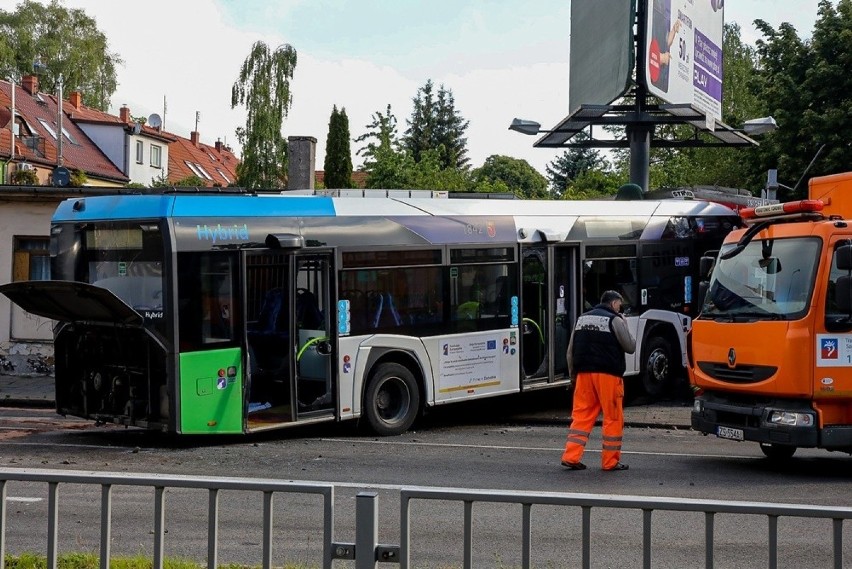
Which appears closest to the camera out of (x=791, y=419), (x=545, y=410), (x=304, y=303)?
(x=791, y=419)

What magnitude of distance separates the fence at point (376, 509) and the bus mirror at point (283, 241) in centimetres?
761

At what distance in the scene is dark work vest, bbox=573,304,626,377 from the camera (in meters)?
11.1

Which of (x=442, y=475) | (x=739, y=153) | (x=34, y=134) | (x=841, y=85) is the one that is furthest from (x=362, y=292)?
(x=34, y=134)

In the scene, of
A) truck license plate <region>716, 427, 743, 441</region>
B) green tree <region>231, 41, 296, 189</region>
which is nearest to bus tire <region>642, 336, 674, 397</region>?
truck license plate <region>716, 427, 743, 441</region>

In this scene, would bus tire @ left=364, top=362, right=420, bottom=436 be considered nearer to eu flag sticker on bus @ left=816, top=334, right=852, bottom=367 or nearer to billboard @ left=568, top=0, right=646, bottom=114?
eu flag sticker on bus @ left=816, top=334, right=852, bottom=367

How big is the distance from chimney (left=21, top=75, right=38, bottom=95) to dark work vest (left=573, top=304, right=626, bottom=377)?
177 feet

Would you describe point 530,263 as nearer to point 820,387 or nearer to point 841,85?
point 820,387

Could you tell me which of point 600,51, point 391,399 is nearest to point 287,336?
point 391,399

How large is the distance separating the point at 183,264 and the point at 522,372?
17.3 feet

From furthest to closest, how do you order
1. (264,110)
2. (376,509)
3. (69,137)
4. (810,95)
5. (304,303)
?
(69,137) < (264,110) < (810,95) < (304,303) < (376,509)

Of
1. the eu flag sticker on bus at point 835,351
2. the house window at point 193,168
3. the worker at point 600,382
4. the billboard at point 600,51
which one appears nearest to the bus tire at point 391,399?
the worker at point 600,382

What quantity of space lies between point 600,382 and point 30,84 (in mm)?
54432

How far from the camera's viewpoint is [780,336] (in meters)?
10.7

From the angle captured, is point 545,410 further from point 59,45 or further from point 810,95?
point 59,45
